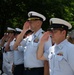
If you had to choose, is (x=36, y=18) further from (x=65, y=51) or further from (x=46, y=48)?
(x=65, y=51)

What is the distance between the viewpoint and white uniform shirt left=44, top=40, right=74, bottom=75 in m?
3.97

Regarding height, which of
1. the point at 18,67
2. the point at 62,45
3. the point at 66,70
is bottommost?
the point at 18,67

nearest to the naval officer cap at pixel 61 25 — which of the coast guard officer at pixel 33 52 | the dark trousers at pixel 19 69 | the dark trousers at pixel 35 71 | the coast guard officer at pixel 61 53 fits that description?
the coast guard officer at pixel 61 53

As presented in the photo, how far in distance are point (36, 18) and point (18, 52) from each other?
1.32 metres

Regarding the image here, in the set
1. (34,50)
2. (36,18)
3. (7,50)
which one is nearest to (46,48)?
(34,50)

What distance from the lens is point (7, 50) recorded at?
25.7 ft

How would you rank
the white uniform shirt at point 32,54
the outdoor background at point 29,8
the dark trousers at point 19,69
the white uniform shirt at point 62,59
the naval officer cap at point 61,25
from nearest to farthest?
the white uniform shirt at point 62,59 < the naval officer cap at point 61,25 < the white uniform shirt at point 32,54 < the dark trousers at point 19,69 < the outdoor background at point 29,8

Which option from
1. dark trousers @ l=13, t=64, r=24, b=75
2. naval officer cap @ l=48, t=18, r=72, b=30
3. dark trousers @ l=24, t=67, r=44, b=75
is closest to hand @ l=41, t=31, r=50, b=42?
naval officer cap @ l=48, t=18, r=72, b=30

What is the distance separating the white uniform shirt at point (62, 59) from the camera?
3.97 metres

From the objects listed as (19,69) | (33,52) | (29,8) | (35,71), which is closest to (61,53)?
(33,52)

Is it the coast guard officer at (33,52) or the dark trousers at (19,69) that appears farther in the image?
the dark trousers at (19,69)

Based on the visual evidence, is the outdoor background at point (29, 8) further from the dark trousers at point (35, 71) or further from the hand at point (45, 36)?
the hand at point (45, 36)

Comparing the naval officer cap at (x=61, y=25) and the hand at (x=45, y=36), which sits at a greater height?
the naval officer cap at (x=61, y=25)

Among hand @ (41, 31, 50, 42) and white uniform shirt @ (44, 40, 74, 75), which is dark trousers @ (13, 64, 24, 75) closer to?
hand @ (41, 31, 50, 42)
